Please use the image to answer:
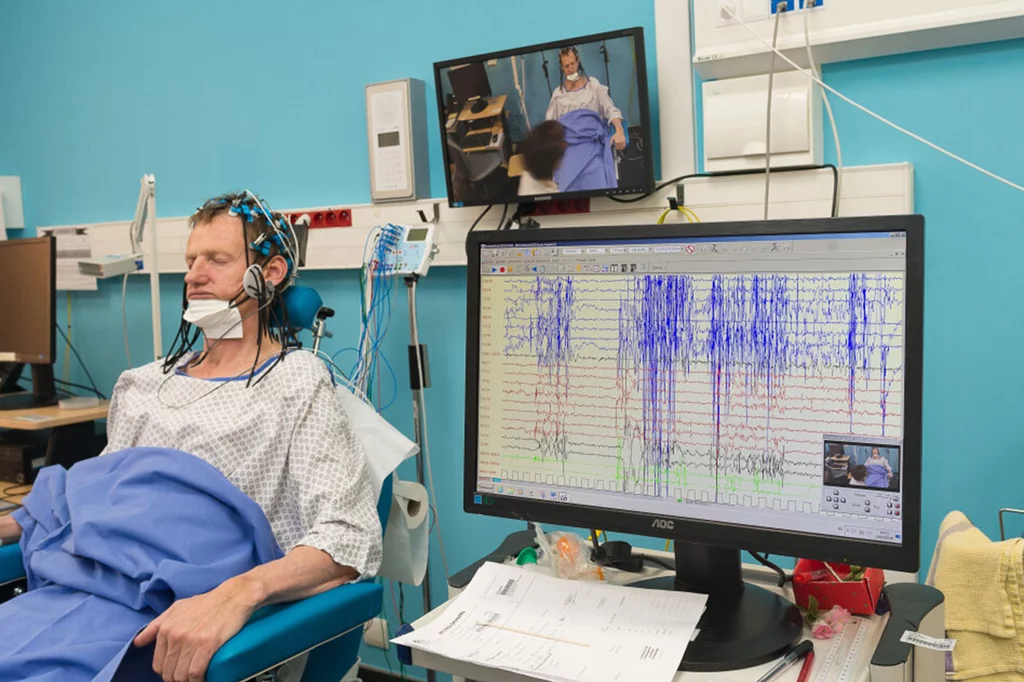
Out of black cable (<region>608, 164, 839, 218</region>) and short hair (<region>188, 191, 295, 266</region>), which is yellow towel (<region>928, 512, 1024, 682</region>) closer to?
black cable (<region>608, 164, 839, 218</region>)

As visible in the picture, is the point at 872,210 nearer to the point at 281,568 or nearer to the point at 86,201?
the point at 281,568

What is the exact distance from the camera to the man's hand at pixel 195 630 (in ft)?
4.07

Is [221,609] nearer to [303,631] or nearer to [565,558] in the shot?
[303,631]

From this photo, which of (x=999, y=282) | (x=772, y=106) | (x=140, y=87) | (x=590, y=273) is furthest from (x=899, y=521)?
(x=140, y=87)

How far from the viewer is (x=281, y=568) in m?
1.41

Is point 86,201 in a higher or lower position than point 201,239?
higher

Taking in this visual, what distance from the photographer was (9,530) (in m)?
1.70

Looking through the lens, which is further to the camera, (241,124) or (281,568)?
(241,124)

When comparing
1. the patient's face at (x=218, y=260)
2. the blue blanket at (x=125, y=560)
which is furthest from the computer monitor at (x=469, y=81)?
the blue blanket at (x=125, y=560)

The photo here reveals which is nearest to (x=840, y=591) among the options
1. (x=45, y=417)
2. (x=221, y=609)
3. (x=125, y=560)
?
(x=221, y=609)

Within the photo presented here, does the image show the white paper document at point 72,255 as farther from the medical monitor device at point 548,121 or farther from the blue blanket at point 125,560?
the blue blanket at point 125,560

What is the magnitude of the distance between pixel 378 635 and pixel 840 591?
5.60ft

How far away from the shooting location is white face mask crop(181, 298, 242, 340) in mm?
1741

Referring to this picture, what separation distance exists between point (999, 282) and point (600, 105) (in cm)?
87
